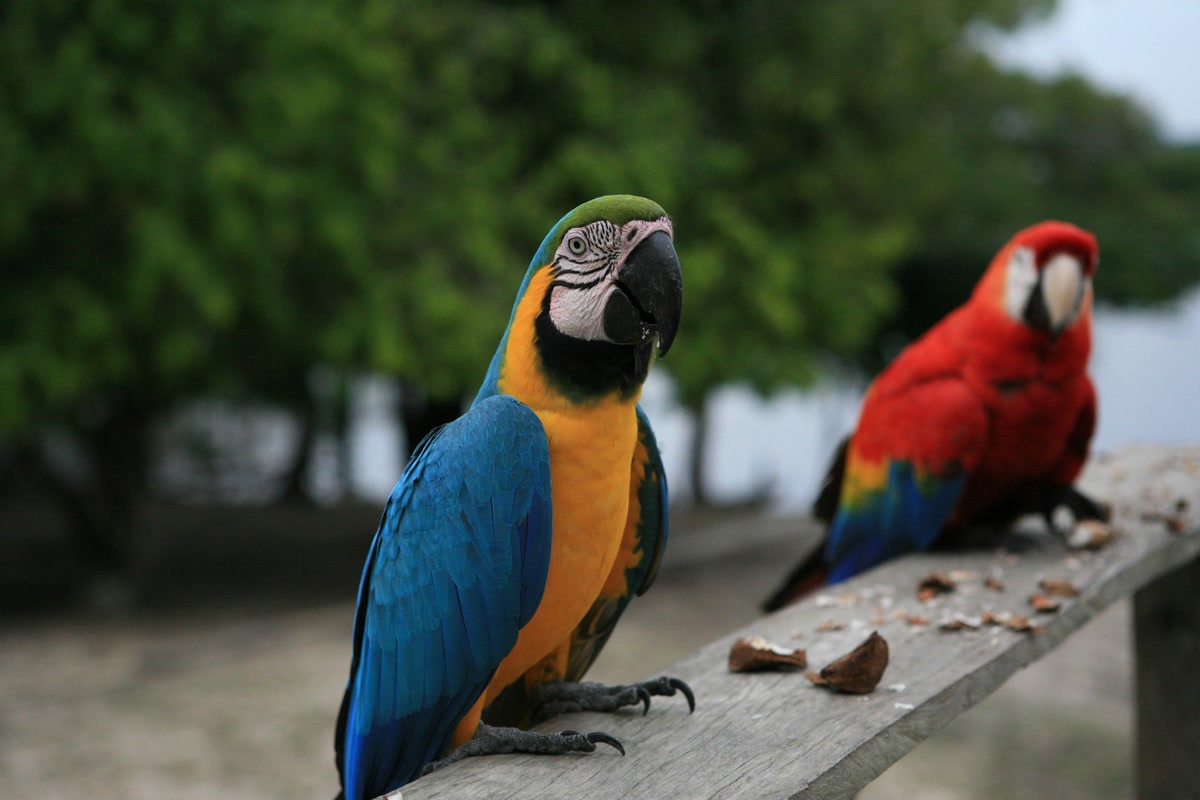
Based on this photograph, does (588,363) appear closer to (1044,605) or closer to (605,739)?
(605,739)

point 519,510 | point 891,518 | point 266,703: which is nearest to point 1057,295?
point 891,518

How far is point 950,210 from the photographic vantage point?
33.6 ft

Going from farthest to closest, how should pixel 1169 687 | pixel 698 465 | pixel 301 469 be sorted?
pixel 698 465 < pixel 301 469 < pixel 1169 687

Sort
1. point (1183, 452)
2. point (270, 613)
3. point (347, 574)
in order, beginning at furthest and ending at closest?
point (347, 574), point (270, 613), point (1183, 452)

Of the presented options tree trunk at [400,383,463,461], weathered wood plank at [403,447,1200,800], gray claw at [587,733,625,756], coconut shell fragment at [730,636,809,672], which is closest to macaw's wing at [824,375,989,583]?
weathered wood plank at [403,447,1200,800]

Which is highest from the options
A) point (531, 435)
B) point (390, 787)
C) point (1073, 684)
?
point (531, 435)

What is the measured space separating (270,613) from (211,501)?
5726 mm

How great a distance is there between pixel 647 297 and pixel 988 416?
4.46ft

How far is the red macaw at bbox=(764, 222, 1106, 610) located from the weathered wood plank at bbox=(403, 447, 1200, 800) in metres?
0.17

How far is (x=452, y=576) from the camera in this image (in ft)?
4.50

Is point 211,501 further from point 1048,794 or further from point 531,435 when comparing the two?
Result: point 531,435

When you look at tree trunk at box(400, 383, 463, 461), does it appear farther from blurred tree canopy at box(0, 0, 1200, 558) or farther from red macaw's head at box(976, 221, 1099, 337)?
red macaw's head at box(976, 221, 1099, 337)

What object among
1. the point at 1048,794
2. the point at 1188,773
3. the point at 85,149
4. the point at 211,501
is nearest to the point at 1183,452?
the point at 1188,773

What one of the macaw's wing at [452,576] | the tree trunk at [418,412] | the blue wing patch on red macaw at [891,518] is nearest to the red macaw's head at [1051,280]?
the blue wing patch on red macaw at [891,518]
